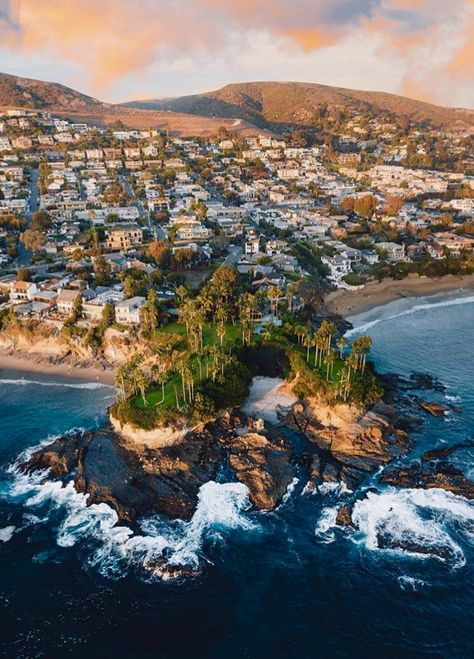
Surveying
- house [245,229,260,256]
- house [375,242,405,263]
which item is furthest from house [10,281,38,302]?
house [375,242,405,263]

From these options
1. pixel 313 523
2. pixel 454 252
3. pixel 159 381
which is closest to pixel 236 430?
pixel 159 381

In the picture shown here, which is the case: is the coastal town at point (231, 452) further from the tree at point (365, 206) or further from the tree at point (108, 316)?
the tree at point (365, 206)

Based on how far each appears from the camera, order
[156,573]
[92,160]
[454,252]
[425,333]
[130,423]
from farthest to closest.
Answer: [92,160] < [454,252] < [425,333] < [130,423] < [156,573]

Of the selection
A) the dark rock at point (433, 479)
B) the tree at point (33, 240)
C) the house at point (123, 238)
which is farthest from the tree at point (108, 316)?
the dark rock at point (433, 479)

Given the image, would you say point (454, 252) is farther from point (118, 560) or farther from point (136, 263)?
point (118, 560)

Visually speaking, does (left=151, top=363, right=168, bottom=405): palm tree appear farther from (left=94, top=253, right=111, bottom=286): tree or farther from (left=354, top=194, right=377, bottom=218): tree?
(left=354, top=194, right=377, bottom=218): tree

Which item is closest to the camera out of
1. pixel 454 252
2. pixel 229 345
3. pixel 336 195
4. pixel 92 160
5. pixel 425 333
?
pixel 229 345
